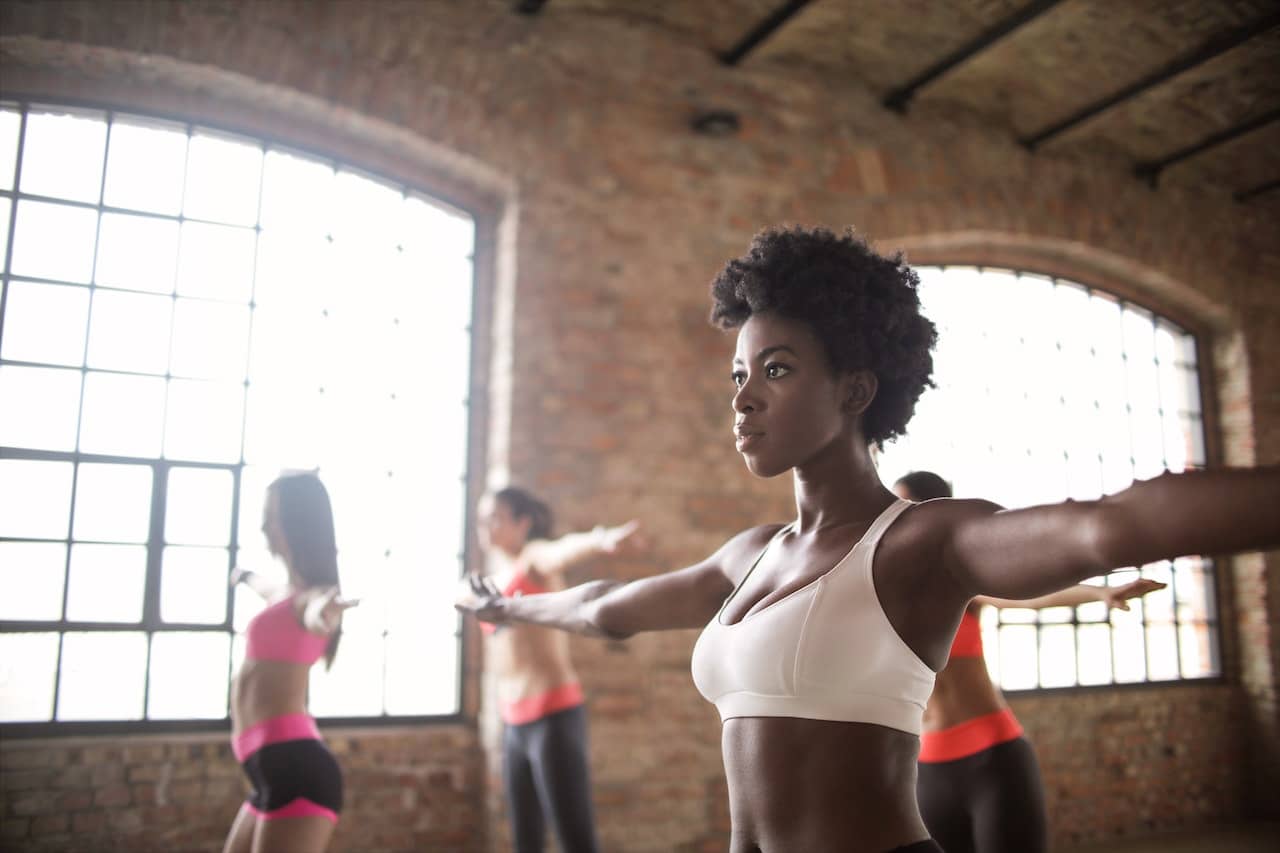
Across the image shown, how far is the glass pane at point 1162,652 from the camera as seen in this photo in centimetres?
707

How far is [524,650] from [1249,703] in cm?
592

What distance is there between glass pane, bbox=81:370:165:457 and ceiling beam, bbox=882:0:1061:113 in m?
4.34

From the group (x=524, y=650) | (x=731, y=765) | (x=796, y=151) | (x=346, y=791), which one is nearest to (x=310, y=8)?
(x=796, y=151)

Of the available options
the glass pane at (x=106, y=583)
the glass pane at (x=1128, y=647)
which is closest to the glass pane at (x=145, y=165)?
the glass pane at (x=106, y=583)

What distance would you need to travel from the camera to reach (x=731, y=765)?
1.51 m

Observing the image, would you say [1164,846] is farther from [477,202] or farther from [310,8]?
[310,8]

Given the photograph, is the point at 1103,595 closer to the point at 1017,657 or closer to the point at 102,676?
the point at 102,676

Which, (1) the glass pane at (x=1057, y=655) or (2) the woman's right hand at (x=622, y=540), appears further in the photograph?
(1) the glass pane at (x=1057, y=655)

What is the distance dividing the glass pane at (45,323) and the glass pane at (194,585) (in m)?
0.91

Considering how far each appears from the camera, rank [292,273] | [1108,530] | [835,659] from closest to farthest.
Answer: [1108,530] < [835,659] < [292,273]

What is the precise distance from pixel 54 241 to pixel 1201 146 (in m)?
6.72

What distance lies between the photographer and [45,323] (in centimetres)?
414

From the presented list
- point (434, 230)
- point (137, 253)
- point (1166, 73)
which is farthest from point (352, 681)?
point (1166, 73)

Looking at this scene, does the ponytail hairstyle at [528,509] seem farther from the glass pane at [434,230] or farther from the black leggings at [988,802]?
the black leggings at [988,802]
